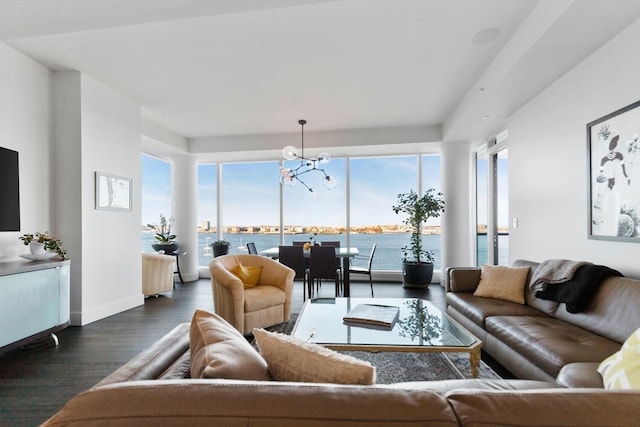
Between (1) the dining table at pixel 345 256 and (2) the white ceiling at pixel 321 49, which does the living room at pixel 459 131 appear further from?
(1) the dining table at pixel 345 256

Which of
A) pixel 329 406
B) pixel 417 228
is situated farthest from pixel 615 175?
pixel 417 228

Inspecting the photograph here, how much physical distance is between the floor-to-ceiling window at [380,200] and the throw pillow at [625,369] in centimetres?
497

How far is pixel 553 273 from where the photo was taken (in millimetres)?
2541

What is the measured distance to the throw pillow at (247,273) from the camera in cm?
358

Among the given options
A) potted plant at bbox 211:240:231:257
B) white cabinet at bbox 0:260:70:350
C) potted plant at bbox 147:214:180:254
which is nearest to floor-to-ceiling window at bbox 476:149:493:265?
potted plant at bbox 211:240:231:257

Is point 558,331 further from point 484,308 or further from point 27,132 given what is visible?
point 27,132

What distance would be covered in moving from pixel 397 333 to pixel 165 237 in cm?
514

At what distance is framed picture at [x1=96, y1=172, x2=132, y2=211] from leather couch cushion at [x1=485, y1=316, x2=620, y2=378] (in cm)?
437

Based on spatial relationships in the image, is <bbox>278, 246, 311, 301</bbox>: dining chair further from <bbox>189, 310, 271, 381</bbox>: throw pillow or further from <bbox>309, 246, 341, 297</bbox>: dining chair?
<bbox>189, 310, 271, 381</bbox>: throw pillow

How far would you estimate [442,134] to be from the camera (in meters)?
5.46

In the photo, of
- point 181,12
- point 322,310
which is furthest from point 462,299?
point 181,12

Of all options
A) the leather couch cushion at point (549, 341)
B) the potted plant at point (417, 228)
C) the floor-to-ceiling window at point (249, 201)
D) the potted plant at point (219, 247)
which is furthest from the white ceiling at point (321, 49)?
the potted plant at point (219, 247)

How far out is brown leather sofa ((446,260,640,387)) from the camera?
1.73 m

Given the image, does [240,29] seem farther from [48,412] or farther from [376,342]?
[48,412]
